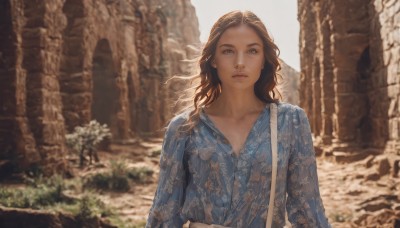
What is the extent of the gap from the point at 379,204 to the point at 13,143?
658 cm

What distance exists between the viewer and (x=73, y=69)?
1268cm

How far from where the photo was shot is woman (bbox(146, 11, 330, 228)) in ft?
5.48

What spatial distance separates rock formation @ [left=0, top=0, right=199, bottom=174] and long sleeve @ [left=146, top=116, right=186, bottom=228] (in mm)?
7408

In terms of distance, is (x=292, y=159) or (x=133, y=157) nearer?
(x=292, y=159)

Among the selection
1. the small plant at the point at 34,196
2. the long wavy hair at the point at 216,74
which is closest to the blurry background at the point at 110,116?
the small plant at the point at 34,196

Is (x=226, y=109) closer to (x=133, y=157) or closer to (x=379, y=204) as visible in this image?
(x=379, y=204)

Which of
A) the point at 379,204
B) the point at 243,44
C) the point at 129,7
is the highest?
the point at 129,7

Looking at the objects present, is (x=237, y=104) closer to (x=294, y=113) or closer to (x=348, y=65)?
(x=294, y=113)

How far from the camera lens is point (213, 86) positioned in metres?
1.98

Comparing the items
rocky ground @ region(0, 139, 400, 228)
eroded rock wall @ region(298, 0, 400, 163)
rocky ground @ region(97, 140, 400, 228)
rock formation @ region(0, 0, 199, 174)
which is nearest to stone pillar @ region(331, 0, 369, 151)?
eroded rock wall @ region(298, 0, 400, 163)

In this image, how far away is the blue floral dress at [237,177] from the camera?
1.67 m

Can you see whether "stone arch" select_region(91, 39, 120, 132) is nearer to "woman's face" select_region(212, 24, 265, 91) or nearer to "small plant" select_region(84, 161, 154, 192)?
"small plant" select_region(84, 161, 154, 192)

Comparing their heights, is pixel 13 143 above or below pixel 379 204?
above

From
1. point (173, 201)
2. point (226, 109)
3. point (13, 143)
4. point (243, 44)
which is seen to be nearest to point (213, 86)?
point (226, 109)
